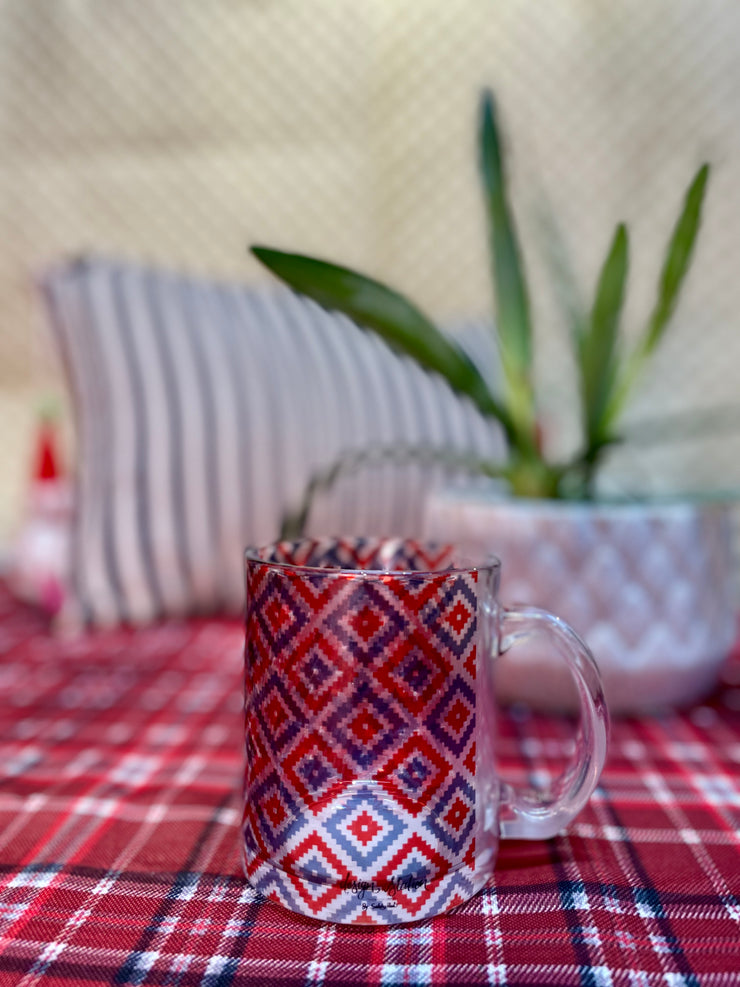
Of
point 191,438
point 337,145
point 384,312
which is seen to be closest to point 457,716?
point 384,312

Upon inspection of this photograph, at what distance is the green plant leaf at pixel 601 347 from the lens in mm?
434

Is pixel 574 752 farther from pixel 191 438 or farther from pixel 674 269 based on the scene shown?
pixel 191 438

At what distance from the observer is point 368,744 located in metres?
0.25

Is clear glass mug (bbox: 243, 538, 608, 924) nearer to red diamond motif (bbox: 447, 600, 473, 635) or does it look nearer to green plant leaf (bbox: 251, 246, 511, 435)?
red diamond motif (bbox: 447, 600, 473, 635)

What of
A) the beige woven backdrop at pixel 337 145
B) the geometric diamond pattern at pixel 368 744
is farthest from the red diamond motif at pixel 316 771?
the beige woven backdrop at pixel 337 145

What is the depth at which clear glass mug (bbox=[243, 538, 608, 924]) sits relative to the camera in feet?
0.82

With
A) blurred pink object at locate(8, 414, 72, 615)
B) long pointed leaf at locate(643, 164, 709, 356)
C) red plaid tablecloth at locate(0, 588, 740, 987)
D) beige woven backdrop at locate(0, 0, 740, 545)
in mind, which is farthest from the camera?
beige woven backdrop at locate(0, 0, 740, 545)

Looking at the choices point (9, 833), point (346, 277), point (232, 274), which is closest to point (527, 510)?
point (346, 277)

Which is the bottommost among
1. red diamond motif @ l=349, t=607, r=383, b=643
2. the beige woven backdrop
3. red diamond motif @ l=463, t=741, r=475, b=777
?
red diamond motif @ l=463, t=741, r=475, b=777

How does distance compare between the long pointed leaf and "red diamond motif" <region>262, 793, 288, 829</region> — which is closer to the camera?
"red diamond motif" <region>262, 793, 288, 829</region>

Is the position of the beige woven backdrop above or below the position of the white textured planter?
above

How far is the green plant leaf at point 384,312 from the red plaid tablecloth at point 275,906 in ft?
0.69

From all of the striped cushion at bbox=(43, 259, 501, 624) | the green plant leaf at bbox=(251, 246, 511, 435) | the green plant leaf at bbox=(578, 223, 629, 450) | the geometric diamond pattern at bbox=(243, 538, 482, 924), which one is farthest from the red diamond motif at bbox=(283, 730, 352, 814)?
the striped cushion at bbox=(43, 259, 501, 624)

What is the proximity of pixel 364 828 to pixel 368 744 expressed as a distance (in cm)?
3
